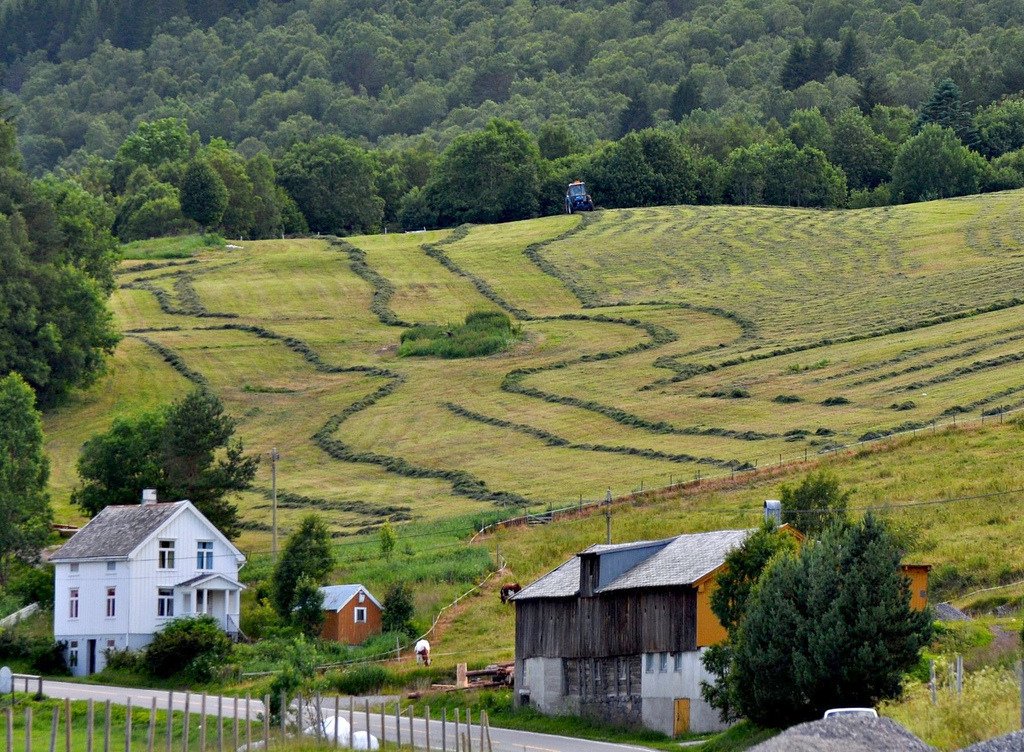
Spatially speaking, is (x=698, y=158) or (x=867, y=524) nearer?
(x=867, y=524)

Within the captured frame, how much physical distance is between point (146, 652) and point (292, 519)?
17539 mm

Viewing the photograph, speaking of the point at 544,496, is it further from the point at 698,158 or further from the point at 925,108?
the point at 925,108

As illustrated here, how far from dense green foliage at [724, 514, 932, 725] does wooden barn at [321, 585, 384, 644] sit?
21052mm

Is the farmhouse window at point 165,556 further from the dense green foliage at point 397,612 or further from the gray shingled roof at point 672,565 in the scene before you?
the gray shingled roof at point 672,565

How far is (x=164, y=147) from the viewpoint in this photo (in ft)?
614

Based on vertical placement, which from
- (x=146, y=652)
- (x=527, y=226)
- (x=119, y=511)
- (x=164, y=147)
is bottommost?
(x=146, y=652)

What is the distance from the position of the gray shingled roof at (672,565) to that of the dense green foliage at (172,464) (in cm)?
2225

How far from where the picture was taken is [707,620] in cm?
4453

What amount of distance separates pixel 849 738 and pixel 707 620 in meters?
18.4

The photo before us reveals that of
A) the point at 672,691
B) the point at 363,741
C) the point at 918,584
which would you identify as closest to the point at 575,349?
the point at 918,584

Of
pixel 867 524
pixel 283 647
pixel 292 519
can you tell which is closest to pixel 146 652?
pixel 283 647

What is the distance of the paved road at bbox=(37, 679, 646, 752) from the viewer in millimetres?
39344

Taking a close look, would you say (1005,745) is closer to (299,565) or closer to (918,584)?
(918,584)

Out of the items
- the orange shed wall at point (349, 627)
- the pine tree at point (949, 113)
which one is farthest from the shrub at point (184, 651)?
the pine tree at point (949, 113)
